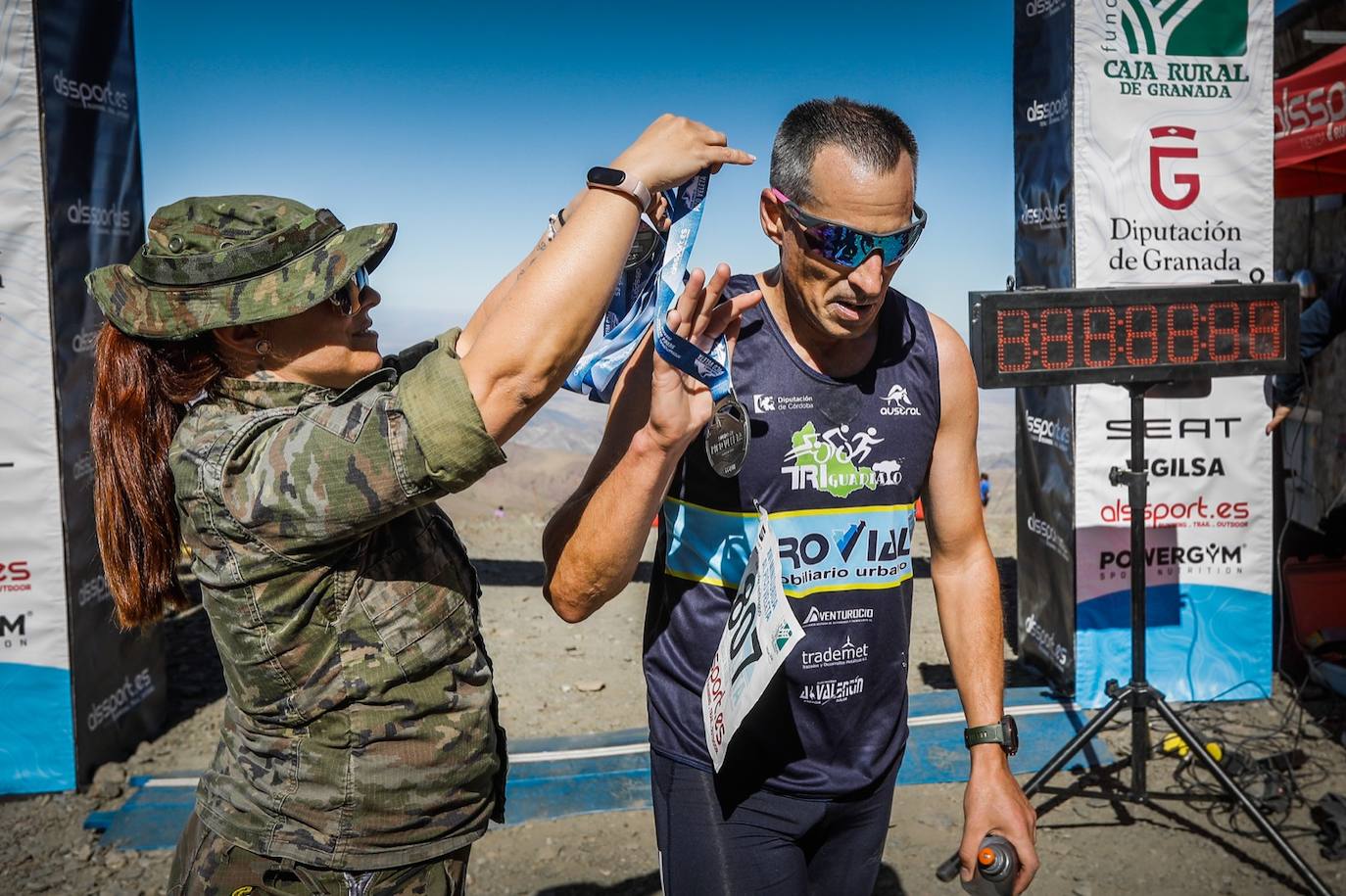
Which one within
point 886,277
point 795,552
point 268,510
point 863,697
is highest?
point 886,277

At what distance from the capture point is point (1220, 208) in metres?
5.75

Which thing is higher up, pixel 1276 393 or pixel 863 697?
pixel 1276 393

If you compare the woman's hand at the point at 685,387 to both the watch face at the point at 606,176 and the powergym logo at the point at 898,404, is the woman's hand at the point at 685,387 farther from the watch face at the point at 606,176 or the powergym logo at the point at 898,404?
the powergym logo at the point at 898,404

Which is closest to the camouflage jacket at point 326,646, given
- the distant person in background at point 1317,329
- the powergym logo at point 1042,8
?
the powergym logo at point 1042,8

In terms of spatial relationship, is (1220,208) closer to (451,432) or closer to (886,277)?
(886,277)

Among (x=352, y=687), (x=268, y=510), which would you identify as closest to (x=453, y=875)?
(x=352, y=687)

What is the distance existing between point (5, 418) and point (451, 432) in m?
4.51

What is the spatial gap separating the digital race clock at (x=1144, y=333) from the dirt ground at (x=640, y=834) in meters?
2.18

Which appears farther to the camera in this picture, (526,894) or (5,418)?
(5,418)

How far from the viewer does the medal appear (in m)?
2.04

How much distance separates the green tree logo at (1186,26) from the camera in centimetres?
556

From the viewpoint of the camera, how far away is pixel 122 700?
538 cm

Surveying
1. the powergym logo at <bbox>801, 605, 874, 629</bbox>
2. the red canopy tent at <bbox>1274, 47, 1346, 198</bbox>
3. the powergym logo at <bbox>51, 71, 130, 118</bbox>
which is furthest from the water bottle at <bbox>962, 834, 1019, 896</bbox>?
the red canopy tent at <bbox>1274, 47, 1346, 198</bbox>

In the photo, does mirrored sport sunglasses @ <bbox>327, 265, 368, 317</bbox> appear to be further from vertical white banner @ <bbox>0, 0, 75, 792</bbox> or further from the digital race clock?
vertical white banner @ <bbox>0, 0, 75, 792</bbox>
